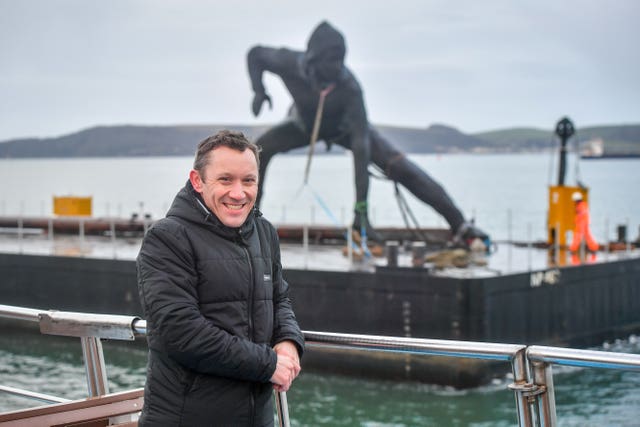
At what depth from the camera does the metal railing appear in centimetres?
315

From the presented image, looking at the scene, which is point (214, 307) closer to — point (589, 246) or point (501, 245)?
point (589, 246)

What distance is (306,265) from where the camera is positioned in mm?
20250

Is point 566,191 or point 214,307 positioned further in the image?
point 566,191

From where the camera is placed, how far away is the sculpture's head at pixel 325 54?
2126 centimetres

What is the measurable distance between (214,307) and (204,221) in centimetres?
29

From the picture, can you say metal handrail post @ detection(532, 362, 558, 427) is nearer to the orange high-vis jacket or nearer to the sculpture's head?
the sculpture's head

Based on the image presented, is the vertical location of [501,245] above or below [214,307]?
below

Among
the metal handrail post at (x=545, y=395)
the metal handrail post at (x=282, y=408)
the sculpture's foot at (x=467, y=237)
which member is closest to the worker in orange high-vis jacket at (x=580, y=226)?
the sculpture's foot at (x=467, y=237)

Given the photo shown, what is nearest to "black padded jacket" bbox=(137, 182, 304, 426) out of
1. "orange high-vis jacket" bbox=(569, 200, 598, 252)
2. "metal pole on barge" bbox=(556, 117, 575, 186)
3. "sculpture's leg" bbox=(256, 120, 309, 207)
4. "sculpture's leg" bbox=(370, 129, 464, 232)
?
"sculpture's leg" bbox=(370, 129, 464, 232)

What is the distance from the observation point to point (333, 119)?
22812 mm

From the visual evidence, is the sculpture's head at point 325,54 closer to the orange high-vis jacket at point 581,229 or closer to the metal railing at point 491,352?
the orange high-vis jacket at point 581,229

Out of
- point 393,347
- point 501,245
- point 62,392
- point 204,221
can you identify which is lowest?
point 62,392

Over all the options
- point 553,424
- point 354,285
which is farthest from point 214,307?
point 354,285

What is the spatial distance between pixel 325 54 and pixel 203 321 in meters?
18.5
